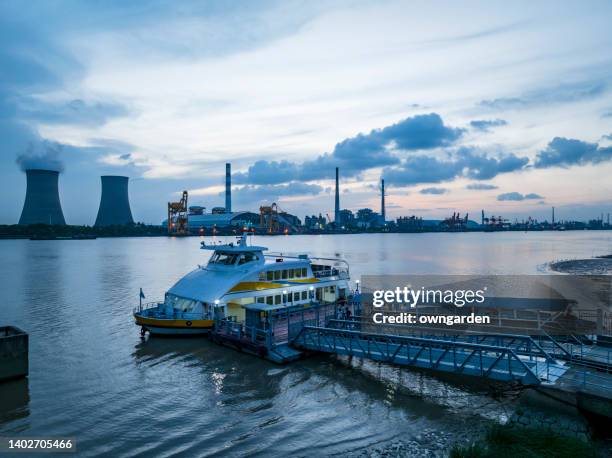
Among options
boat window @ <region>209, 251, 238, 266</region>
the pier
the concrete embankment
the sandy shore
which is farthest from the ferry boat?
the sandy shore

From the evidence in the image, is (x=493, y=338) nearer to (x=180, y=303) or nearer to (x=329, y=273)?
(x=329, y=273)

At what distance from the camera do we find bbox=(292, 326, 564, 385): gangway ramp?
15.1 meters

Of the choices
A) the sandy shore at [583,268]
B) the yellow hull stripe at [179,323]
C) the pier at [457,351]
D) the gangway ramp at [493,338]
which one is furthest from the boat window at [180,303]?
the sandy shore at [583,268]

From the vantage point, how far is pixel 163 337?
2527 centimetres

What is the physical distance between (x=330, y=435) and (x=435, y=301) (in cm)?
2097

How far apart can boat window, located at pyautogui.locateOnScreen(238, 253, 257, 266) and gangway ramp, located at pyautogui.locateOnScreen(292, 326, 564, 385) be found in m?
7.08

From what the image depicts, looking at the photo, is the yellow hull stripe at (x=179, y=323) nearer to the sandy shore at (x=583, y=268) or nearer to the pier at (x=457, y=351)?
the pier at (x=457, y=351)

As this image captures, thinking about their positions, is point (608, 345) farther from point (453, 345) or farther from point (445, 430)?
point (445, 430)

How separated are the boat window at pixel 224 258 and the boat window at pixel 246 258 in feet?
1.31

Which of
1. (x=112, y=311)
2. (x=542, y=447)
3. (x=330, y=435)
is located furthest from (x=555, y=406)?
(x=112, y=311)

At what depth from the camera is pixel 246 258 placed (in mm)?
26922

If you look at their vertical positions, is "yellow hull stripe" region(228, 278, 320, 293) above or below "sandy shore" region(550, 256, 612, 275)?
above

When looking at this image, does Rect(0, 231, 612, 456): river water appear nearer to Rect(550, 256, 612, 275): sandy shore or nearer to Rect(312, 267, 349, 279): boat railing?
Rect(312, 267, 349, 279): boat railing

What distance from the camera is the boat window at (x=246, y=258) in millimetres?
26805
